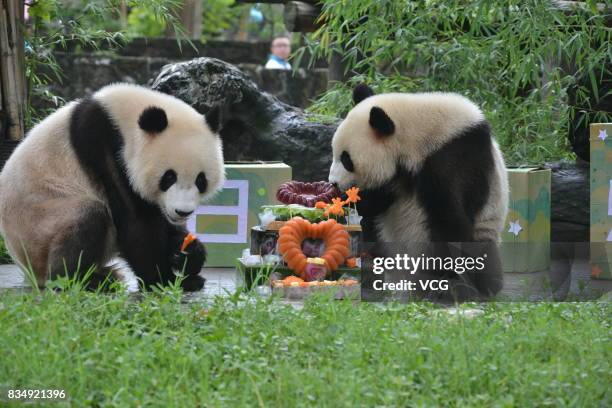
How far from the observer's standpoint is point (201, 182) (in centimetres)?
502

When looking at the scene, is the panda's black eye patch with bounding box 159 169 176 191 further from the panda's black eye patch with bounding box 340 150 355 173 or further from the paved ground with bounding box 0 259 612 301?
the panda's black eye patch with bounding box 340 150 355 173

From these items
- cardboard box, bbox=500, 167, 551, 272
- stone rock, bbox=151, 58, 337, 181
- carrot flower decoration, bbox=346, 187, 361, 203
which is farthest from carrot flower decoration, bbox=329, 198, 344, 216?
stone rock, bbox=151, 58, 337, 181

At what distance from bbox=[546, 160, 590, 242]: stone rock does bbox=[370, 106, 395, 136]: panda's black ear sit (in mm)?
2810

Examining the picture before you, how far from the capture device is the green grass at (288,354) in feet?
10.8

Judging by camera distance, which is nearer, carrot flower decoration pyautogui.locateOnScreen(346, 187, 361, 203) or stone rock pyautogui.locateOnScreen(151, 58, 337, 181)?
carrot flower decoration pyautogui.locateOnScreen(346, 187, 361, 203)

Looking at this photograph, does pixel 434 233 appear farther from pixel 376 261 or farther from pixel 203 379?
pixel 203 379

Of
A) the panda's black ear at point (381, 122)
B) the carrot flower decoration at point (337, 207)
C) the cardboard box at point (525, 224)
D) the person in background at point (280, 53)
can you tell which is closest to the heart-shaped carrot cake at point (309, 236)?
the carrot flower decoration at point (337, 207)

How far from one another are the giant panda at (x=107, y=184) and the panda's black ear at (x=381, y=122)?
2.83ft

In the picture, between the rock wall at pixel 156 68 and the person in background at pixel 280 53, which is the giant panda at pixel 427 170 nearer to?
the rock wall at pixel 156 68

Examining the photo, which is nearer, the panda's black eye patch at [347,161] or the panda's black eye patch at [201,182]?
the panda's black eye patch at [201,182]

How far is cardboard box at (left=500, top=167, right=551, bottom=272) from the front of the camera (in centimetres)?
656

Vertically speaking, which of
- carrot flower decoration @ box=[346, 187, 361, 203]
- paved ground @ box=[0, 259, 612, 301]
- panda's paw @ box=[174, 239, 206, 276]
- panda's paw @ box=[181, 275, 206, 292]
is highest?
carrot flower decoration @ box=[346, 187, 361, 203]

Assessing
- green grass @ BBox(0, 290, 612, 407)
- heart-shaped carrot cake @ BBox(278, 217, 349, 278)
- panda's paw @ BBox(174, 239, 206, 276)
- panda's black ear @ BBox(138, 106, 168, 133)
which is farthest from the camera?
panda's paw @ BBox(174, 239, 206, 276)

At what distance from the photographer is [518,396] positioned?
11.0 feet
